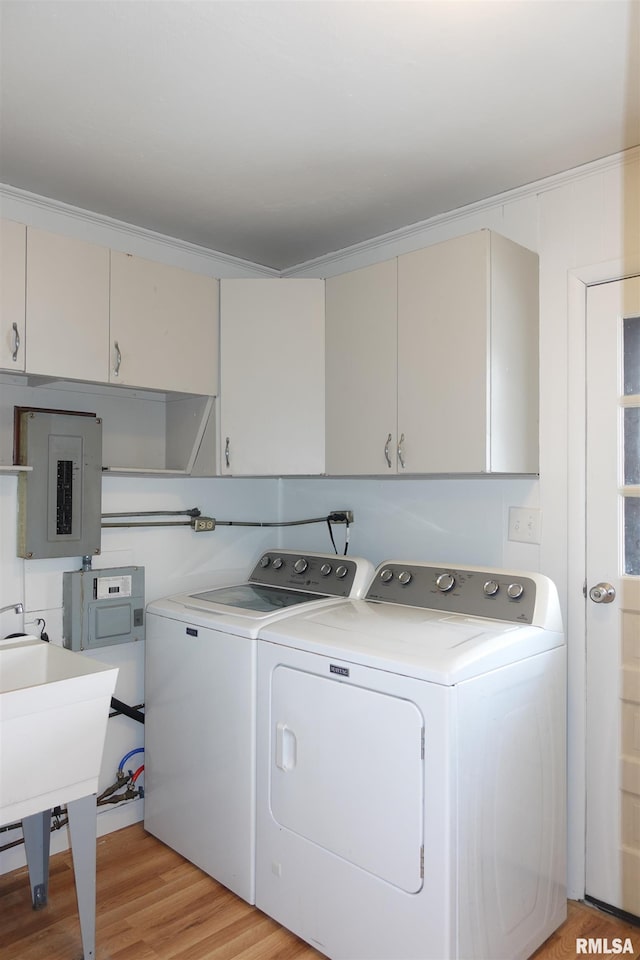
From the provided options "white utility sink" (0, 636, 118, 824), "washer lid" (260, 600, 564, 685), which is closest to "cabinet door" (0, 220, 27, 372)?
"white utility sink" (0, 636, 118, 824)

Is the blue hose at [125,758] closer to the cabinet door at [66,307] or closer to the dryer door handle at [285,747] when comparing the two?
the dryer door handle at [285,747]

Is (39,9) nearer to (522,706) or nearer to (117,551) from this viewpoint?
(117,551)

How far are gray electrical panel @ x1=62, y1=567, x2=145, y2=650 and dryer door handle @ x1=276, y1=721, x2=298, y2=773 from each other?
34.0 inches

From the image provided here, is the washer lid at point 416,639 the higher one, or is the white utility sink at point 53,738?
the washer lid at point 416,639

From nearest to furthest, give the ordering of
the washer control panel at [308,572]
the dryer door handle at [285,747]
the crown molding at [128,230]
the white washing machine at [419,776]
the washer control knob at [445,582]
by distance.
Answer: the white washing machine at [419,776] → the dryer door handle at [285,747] → the washer control knob at [445,582] → the crown molding at [128,230] → the washer control panel at [308,572]

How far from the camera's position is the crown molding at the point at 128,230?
2.41 m

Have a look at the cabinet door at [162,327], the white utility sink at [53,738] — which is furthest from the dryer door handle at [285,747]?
the cabinet door at [162,327]

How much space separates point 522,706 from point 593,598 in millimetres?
502

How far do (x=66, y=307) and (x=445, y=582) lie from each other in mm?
1601

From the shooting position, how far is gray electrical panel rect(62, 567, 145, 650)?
249 centimetres

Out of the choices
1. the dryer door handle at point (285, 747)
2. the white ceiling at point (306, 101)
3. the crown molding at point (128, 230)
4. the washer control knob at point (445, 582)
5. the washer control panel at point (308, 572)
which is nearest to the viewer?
the white ceiling at point (306, 101)

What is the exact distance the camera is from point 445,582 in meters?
2.33

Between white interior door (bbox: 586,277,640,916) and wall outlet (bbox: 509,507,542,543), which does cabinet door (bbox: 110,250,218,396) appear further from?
white interior door (bbox: 586,277,640,916)

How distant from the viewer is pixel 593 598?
2.20m
